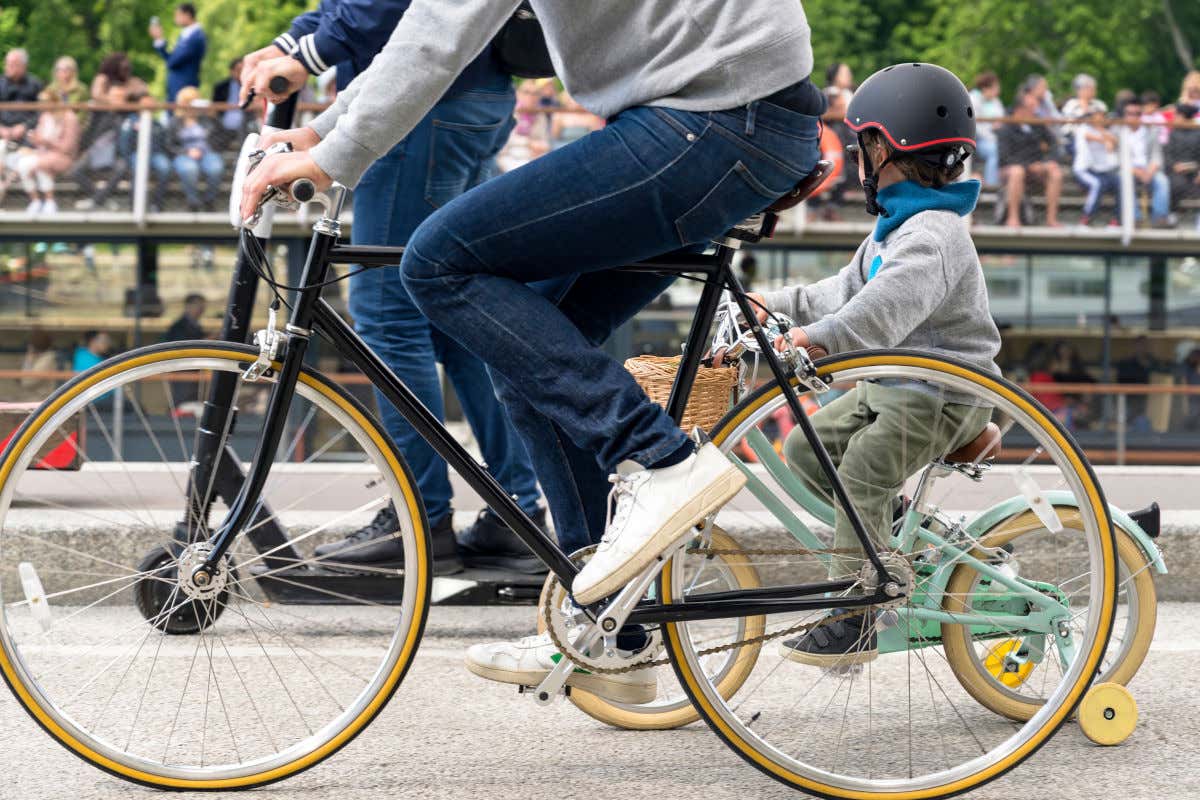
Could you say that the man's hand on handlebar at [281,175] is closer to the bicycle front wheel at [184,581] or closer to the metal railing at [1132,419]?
the bicycle front wheel at [184,581]

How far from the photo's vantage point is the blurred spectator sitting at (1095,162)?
1608cm

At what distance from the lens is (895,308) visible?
10.3 ft

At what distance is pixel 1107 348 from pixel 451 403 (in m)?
17.2

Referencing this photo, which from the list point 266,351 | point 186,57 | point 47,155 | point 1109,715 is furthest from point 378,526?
point 186,57

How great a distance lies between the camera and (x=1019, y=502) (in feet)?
10.9

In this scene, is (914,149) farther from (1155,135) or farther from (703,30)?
(1155,135)

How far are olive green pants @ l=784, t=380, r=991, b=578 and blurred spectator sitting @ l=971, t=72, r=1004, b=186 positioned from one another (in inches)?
508

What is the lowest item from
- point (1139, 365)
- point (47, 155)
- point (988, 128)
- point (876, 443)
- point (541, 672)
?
point (1139, 365)

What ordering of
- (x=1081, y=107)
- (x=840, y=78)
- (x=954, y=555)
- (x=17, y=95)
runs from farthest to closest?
(x=1081, y=107) → (x=840, y=78) → (x=17, y=95) → (x=954, y=555)

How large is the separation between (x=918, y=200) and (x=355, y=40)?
64.8 inches

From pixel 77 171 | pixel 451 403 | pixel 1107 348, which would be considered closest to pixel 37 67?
pixel 77 171

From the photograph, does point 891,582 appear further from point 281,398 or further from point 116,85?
point 116,85

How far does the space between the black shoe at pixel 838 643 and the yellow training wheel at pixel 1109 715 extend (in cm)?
59

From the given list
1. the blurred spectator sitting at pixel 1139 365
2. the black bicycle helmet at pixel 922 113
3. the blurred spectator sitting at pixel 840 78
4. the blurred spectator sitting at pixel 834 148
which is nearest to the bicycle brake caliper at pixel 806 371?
the black bicycle helmet at pixel 922 113
